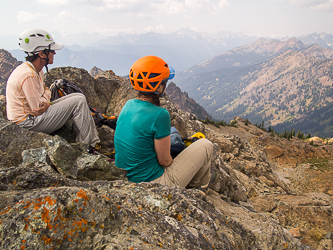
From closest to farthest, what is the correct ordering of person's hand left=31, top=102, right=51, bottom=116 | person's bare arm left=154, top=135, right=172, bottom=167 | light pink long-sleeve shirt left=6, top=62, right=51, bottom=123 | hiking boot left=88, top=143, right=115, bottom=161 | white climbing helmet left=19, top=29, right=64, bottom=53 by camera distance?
1. person's bare arm left=154, top=135, right=172, bottom=167
2. light pink long-sleeve shirt left=6, top=62, right=51, bottom=123
3. person's hand left=31, top=102, right=51, bottom=116
4. white climbing helmet left=19, top=29, right=64, bottom=53
5. hiking boot left=88, top=143, right=115, bottom=161

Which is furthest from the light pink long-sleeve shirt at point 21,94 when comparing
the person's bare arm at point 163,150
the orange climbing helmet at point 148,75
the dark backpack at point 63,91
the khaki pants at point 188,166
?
the khaki pants at point 188,166

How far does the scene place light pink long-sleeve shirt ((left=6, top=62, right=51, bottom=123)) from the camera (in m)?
5.73

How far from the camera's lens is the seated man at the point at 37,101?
5750mm

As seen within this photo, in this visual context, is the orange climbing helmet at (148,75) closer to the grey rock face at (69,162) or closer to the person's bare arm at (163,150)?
the person's bare arm at (163,150)

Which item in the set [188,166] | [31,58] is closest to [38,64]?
[31,58]

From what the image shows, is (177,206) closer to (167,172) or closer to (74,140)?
(167,172)

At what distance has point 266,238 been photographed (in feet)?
13.7

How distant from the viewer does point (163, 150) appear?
4.45m

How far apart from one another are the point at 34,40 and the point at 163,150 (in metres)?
5.45

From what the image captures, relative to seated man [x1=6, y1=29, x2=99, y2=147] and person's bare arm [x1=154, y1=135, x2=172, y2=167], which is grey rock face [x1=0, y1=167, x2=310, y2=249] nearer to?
person's bare arm [x1=154, y1=135, x2=172, y2=167]

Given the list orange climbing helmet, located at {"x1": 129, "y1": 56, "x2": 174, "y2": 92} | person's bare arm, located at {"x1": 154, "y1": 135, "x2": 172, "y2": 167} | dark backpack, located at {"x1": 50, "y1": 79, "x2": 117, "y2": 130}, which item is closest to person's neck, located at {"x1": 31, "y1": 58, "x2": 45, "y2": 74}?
dark backpack, located at {"x1": 50, "y1": 79, "x2": 117, "y2": 130}

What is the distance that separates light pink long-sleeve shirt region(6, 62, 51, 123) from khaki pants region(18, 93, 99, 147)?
343 mm

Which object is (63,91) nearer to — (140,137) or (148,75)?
(148,75)

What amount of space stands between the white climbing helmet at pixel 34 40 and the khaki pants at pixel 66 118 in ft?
5.83
